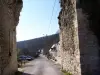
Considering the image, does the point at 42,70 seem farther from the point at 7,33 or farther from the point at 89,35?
the point at 89,35

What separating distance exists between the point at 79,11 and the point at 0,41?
370 cm

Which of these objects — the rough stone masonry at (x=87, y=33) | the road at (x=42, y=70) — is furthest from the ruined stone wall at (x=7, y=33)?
the rough stone masonry at (x=87, y=33)

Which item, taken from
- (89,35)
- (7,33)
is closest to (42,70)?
(7,33)

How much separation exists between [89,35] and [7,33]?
3.88 metres

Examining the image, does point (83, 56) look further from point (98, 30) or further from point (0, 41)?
point (0, 41)

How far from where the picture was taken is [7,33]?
10992mm

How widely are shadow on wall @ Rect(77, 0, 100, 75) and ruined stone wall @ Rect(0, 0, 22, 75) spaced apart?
330cm

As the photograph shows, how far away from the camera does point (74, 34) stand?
10930 mm

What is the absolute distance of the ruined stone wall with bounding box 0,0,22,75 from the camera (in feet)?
30.9

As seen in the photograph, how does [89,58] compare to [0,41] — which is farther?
[89,58]

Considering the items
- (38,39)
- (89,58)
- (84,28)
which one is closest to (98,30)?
(84,28)

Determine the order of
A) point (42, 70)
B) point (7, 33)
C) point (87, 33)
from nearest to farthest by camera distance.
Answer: point (87, 33)
point (7, 33)
point (42, 70)

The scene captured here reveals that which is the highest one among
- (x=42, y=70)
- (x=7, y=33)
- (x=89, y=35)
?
(x=7, y=33)

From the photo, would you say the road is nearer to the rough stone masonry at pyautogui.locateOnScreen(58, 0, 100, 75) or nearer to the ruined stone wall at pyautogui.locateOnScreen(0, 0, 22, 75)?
the ruined stone wall at pyautogui.locateOnScreen(0, 0, 22, 75)
